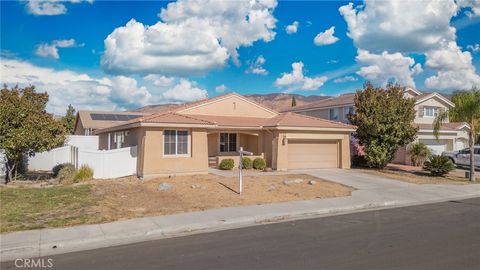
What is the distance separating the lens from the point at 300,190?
16.0 metres

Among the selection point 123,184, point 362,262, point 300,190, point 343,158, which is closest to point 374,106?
point 343,158

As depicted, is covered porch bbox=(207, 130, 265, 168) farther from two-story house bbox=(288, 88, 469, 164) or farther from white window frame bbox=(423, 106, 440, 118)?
white window frame bbox=(423, 106, 440, 118)

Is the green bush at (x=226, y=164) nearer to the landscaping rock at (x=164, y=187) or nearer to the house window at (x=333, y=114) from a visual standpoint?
the landscaping rock at (x=164, y=187)

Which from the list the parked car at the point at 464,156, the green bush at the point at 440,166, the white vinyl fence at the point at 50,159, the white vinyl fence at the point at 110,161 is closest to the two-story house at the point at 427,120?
the parked car at the point at 464,156

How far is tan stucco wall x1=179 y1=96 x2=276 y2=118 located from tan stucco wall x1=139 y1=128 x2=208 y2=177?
565 cm

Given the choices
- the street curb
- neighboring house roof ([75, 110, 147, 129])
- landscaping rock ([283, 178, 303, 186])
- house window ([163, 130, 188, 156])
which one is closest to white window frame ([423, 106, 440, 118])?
landscaping rock ([283, 178, 303, 186])

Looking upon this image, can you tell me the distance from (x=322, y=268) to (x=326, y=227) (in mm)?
3534

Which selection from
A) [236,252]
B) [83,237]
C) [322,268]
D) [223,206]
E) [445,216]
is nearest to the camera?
[322,268]

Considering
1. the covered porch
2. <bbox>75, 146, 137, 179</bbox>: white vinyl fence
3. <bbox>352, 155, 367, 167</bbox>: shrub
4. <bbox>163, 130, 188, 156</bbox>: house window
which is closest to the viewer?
<bbox>75, 146, 137, 179</bbox>: white vinyl fence

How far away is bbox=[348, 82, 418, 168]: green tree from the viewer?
80.4 feet

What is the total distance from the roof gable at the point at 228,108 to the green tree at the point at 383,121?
6.54 meters

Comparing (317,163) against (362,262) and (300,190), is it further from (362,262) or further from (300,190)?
(362,262)

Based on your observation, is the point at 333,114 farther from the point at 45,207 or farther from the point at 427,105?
the point at 45,207

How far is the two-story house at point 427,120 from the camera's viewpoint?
103ft
